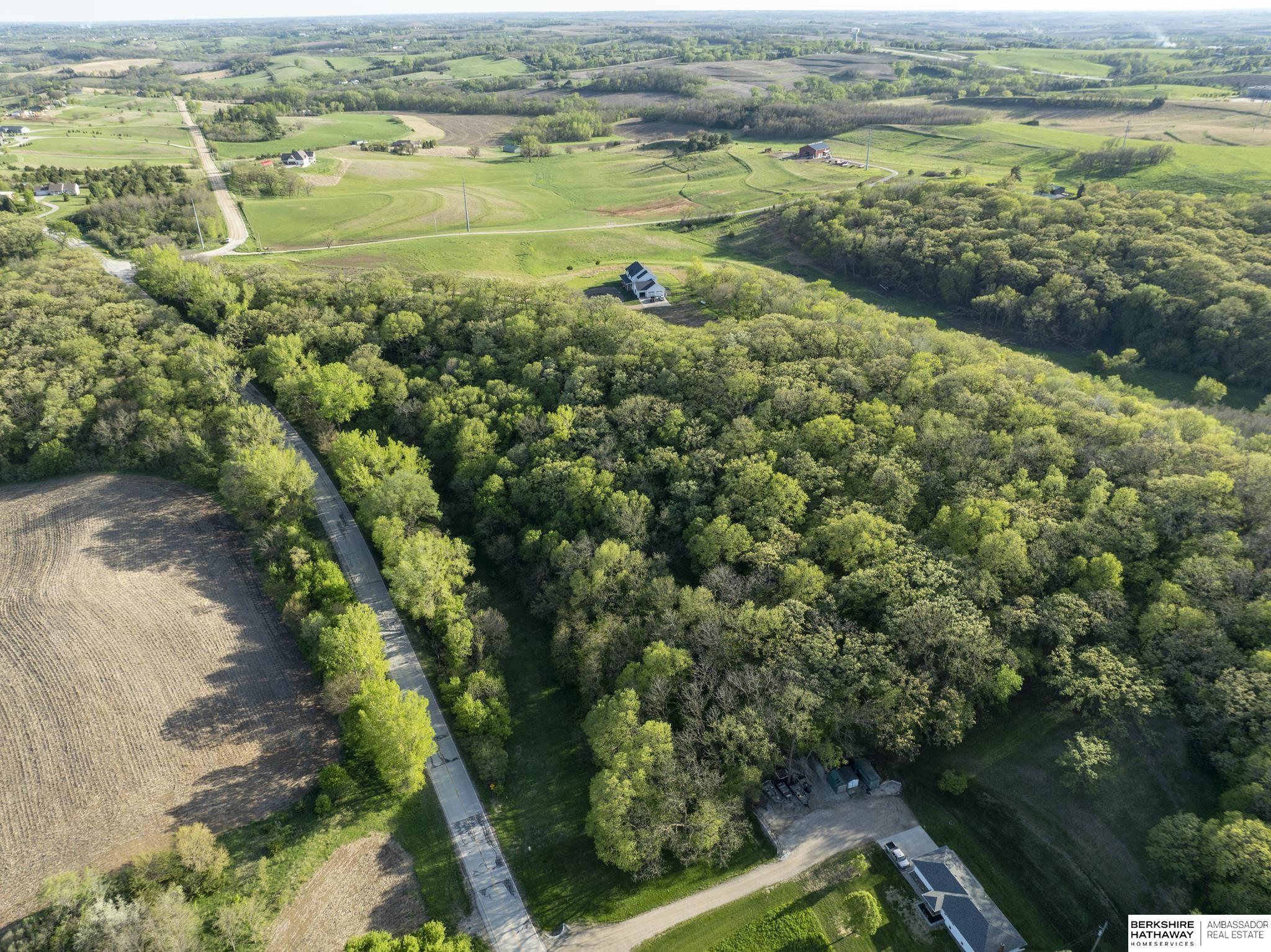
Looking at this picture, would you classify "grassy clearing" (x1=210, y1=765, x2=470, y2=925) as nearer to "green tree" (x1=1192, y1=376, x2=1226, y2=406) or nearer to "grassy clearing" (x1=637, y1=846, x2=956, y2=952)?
"grassy clearing" (x1=637, y1=846, x2=956, y2=952)

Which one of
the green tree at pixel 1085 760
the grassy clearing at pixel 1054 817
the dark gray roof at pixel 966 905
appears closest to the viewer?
the dark gray roof at pixel 966 905

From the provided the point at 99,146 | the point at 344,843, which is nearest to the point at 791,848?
the point at 344,843

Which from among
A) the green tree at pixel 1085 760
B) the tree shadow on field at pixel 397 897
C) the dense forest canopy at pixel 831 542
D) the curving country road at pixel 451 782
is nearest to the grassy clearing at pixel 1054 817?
the green tree at pixel 1085 760

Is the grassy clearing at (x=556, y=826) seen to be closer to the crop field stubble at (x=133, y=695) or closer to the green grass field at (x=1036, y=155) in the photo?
the crop field stubble at (x=133, y=695)

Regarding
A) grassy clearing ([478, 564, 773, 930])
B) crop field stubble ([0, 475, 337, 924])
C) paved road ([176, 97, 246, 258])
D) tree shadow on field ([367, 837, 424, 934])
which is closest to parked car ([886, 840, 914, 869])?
grassy clearing ([478, 564, 773, 930])

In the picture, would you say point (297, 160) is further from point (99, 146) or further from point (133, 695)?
point (133, 695)

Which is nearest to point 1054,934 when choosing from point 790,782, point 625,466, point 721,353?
point 790,782
